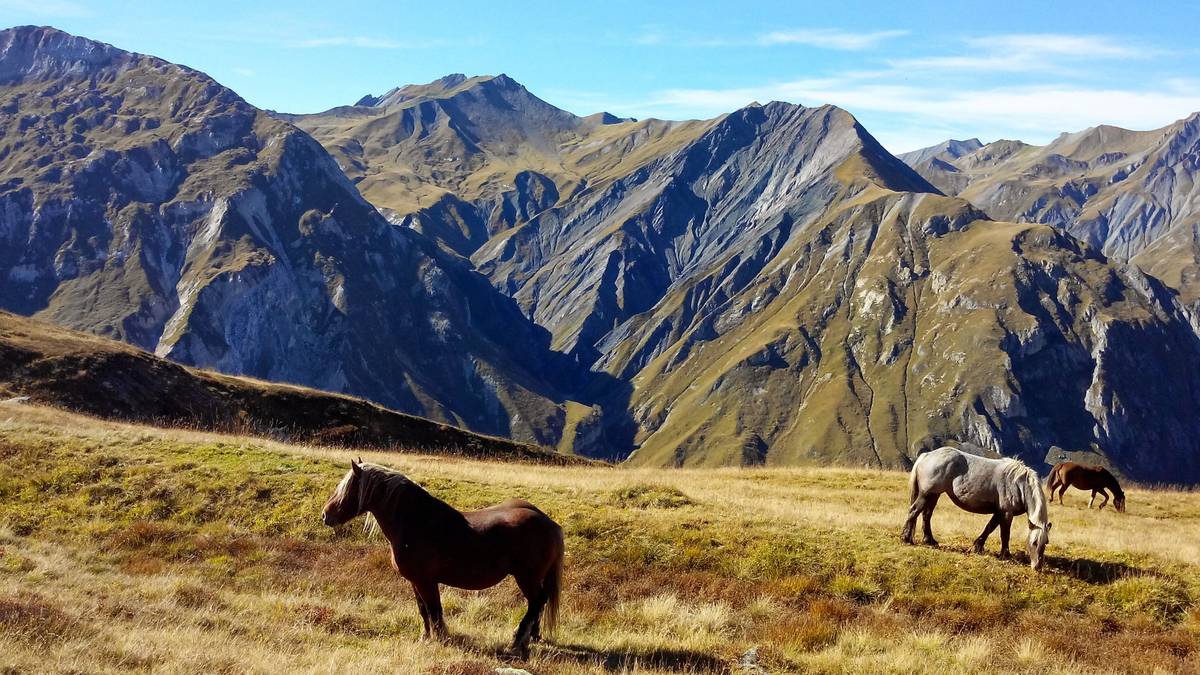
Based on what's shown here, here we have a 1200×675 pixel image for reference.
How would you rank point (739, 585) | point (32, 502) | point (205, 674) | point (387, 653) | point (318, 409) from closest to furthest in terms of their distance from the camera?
point (205, 674)
point (387, 653)
point (739, 585)
point (32, 502)
point (318, 409)

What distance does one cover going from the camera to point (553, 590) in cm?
1378

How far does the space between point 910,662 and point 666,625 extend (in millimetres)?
4188

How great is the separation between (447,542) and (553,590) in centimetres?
196

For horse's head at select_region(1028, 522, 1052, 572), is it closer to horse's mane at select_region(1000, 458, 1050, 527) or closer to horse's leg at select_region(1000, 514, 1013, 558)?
horse's mane at select_region(1000, 458, 1050, 527)

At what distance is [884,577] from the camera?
18688mm

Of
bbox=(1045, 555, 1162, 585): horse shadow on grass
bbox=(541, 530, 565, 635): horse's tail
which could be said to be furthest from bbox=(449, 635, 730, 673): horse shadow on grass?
bbox=(1045, 555, 1162, 585): horse shadow on grass

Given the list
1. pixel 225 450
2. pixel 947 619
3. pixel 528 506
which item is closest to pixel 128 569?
pixel 528 506

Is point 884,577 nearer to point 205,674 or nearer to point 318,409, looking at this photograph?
point 205,674

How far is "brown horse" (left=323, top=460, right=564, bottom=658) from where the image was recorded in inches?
522

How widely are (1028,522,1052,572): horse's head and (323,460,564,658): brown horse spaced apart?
1182 cm

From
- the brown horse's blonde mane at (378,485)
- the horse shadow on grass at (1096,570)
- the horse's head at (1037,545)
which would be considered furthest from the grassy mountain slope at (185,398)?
the horse shadow on grass at (1096,570)

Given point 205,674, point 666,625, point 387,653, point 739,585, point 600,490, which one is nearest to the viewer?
point 205,674

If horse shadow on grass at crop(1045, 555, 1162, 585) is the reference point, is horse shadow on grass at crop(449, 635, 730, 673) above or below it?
below

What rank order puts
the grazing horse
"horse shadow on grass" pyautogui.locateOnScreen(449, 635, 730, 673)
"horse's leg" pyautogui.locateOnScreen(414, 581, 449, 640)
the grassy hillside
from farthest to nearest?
the grazing horse < "horse's leg" pyautogui.locateOnScreen(414, 581, 449, 640) < "horse shadow on grass" pyautogui.locateOnScreen(449, 635, 730, 673) < the grassy hillside
